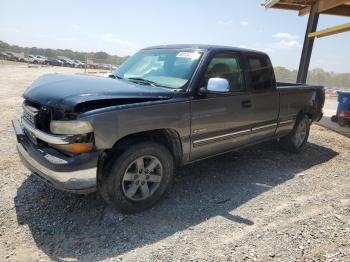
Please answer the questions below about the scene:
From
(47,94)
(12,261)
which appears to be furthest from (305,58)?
(12,261)

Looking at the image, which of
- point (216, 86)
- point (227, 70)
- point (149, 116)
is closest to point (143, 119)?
point (149, 116)

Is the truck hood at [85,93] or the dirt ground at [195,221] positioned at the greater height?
the truck hood at [85,93]

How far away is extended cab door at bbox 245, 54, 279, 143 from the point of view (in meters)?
4.79

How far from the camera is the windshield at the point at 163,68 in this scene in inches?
158

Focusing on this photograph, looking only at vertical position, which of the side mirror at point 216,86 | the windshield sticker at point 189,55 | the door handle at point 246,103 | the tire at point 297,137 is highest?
the windshield sticker at point 189,55

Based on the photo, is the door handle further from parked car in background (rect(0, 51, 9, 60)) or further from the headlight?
parked car in background (rect(0, 51, 9, 60))

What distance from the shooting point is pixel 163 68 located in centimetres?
428

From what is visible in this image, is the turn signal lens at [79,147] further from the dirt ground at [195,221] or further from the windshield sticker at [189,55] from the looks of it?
the windshield sticker at [189,55]

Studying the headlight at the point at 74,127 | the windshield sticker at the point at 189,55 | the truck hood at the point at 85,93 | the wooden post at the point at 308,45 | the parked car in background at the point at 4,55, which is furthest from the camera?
the parked car in background at the point at 4,55

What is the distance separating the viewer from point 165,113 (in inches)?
140

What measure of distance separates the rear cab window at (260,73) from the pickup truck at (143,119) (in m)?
0.02

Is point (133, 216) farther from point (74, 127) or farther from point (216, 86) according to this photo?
point (216, 86)

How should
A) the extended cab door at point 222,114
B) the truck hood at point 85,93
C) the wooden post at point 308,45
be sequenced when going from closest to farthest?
the truck hood at point 85,93, the extended cab door at point 222,114, the wooden post at point 308,45

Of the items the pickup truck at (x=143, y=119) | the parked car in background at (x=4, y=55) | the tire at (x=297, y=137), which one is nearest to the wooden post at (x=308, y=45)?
the tire at (x=297, y=137)
